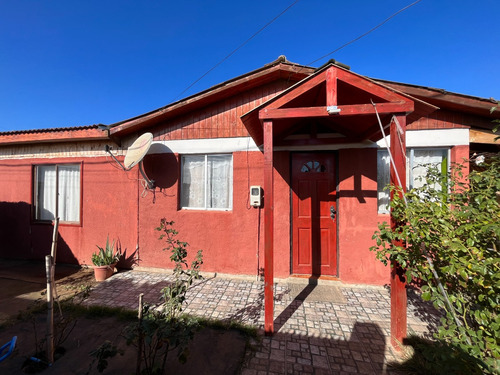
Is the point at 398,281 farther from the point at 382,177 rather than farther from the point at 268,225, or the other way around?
the point at 382,177

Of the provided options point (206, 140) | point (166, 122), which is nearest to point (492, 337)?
point (206, 140)

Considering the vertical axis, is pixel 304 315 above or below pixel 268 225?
below

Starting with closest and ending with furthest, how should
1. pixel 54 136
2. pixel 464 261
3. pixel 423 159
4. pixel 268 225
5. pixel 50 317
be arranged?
1. pixel 464 261
2. pixel 50 317
3. pixel 268 225
4. pixel 423 159
5. pixel 54 136

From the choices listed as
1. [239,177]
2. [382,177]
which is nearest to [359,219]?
[382,177]

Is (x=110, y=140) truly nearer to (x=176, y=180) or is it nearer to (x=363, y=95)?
(x=176, y=180)

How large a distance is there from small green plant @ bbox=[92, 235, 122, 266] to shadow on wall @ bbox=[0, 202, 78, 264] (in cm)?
147

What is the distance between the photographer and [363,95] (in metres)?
2.81

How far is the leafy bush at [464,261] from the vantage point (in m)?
1.35

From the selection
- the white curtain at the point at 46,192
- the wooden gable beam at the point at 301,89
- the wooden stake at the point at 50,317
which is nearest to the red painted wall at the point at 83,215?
the white curtain at the point at 46,192

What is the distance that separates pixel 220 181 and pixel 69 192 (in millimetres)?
4386

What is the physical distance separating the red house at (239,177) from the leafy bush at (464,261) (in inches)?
68.1

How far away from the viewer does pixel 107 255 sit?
177 inches

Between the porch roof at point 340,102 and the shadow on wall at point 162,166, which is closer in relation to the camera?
the porch roof at point 340,102

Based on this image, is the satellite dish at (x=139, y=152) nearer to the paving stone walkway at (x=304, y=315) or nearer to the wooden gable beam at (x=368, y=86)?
the paving stone walkway at (x=304, y=315)
